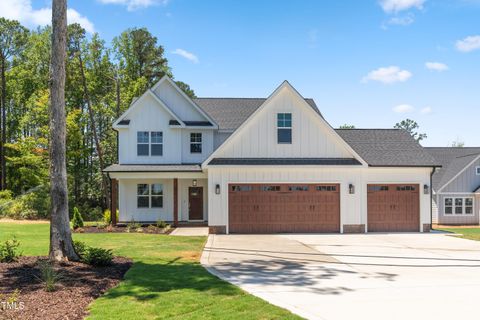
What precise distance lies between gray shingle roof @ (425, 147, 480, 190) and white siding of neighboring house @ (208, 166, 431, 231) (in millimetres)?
11630

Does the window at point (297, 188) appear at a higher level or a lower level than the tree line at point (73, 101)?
lower

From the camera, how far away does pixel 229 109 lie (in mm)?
28031

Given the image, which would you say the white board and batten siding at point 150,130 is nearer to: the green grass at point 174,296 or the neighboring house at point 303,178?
the neighboring house at point 303,178

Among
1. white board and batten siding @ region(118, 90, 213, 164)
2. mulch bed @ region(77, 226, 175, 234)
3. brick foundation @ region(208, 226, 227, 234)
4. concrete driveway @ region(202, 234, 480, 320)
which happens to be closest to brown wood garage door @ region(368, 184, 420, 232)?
concrete driveway @ region(202, 234, 480, 320)

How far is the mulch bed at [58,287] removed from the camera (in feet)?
22.1

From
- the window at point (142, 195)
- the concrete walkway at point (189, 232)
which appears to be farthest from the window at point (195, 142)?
the concrete walkway at point (189, 232)

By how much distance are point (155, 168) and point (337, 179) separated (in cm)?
935

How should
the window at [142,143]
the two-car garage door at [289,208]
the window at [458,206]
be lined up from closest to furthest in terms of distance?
the two-car garage door at [289,208]
the window at [142,143]
the window at [458,206]

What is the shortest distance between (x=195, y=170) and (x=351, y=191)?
7948 mm

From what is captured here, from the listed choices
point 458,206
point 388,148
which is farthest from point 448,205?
point 388,148

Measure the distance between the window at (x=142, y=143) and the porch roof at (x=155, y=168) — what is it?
85 cm

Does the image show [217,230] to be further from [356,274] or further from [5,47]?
[5,47]

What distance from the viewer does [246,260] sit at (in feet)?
40.5

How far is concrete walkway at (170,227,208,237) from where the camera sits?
63.0ft
